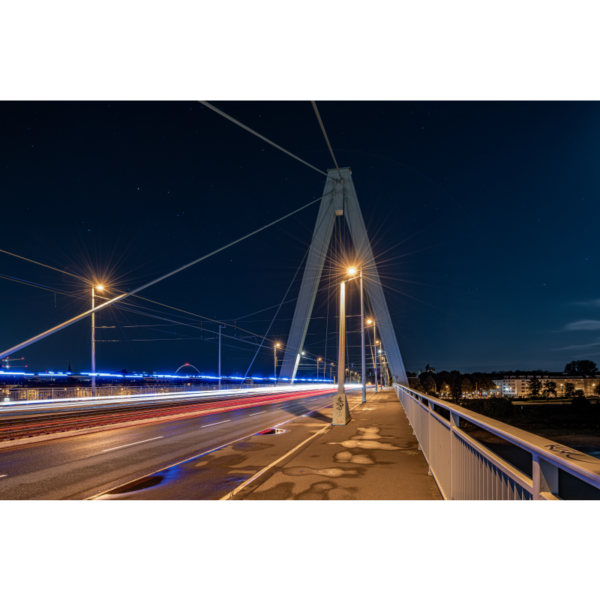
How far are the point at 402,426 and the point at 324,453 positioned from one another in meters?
6.09

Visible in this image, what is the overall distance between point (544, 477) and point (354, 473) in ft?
18.0

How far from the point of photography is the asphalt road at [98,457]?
7.21 meters

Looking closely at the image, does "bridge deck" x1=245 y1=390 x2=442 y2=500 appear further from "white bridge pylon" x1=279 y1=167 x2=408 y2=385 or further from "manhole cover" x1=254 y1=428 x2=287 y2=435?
"white bridge pylon" x1=279 y1=167 x2=408 y2=385

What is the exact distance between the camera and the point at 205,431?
14.9m

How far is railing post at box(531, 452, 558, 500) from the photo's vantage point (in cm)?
252

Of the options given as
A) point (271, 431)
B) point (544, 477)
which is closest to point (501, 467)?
point (544, 477)

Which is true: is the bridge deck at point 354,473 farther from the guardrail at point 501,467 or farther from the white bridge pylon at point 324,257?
the white bridge pylon at point 324,257

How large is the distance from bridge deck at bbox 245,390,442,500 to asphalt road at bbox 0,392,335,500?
2840mm

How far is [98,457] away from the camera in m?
10.0

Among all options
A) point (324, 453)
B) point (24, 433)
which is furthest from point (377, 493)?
point (24, 433)

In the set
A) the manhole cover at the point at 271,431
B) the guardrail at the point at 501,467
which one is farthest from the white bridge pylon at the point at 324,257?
the guardrail at the point at 501,467

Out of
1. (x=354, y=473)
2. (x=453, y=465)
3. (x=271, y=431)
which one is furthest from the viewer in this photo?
(x=271, y=431)

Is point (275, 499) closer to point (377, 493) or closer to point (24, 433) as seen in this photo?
point (377, 493)

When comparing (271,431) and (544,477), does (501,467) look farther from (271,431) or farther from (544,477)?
(271,431)
